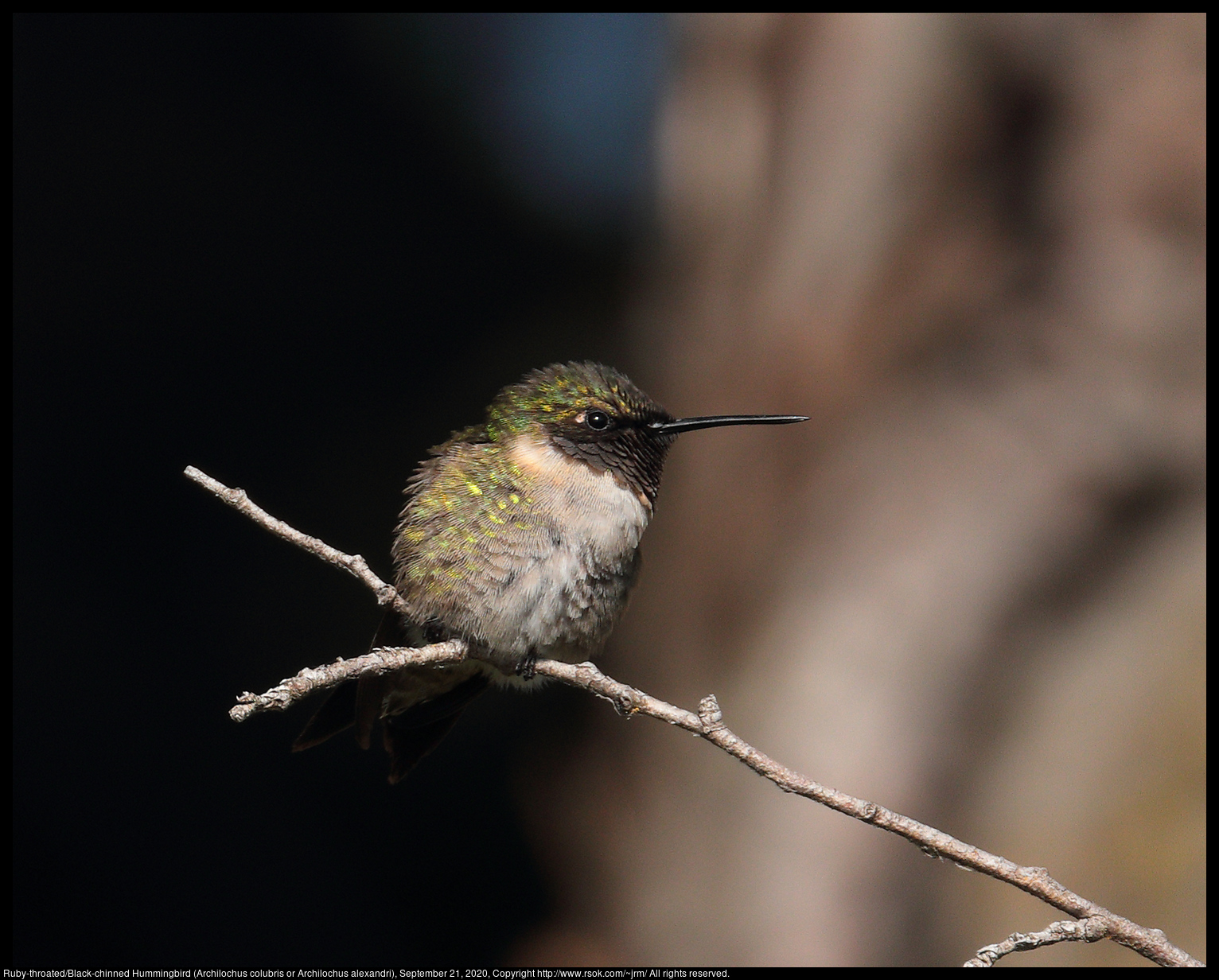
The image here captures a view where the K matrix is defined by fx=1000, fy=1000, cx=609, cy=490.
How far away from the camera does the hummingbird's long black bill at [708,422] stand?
2.16 metres

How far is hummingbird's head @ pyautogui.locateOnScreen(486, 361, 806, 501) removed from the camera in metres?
2.28

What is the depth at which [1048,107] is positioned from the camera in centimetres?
480

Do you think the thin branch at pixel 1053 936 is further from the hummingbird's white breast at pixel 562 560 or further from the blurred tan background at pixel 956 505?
the blurred tan background at pixel 956 505

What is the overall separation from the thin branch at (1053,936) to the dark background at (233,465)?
3.83 metres

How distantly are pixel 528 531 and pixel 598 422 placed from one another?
32 centimetres

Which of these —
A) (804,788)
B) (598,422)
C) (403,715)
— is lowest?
(804,788)

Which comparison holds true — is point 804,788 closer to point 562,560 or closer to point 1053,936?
point 1053,936

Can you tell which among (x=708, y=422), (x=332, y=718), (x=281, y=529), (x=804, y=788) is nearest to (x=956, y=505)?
(x=708, y=422)

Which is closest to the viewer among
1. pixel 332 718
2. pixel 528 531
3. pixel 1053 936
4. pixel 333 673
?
pixel 1053 936

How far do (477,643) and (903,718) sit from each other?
3.42 m

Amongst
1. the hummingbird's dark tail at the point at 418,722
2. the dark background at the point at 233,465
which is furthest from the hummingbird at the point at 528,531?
the dark background at the point at 233,465

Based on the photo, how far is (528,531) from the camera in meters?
2.17

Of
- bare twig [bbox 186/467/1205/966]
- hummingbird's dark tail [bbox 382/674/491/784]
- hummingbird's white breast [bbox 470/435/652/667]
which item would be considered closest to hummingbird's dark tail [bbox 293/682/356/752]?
hummingbird's dark tail [bbox 382/674/491/784]

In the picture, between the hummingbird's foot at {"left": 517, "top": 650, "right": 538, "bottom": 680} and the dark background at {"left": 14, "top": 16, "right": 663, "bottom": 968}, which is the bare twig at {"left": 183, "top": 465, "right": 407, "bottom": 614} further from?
the dark background at {"left": 14, "top": 16, "right": 663, "bottom": 968}
